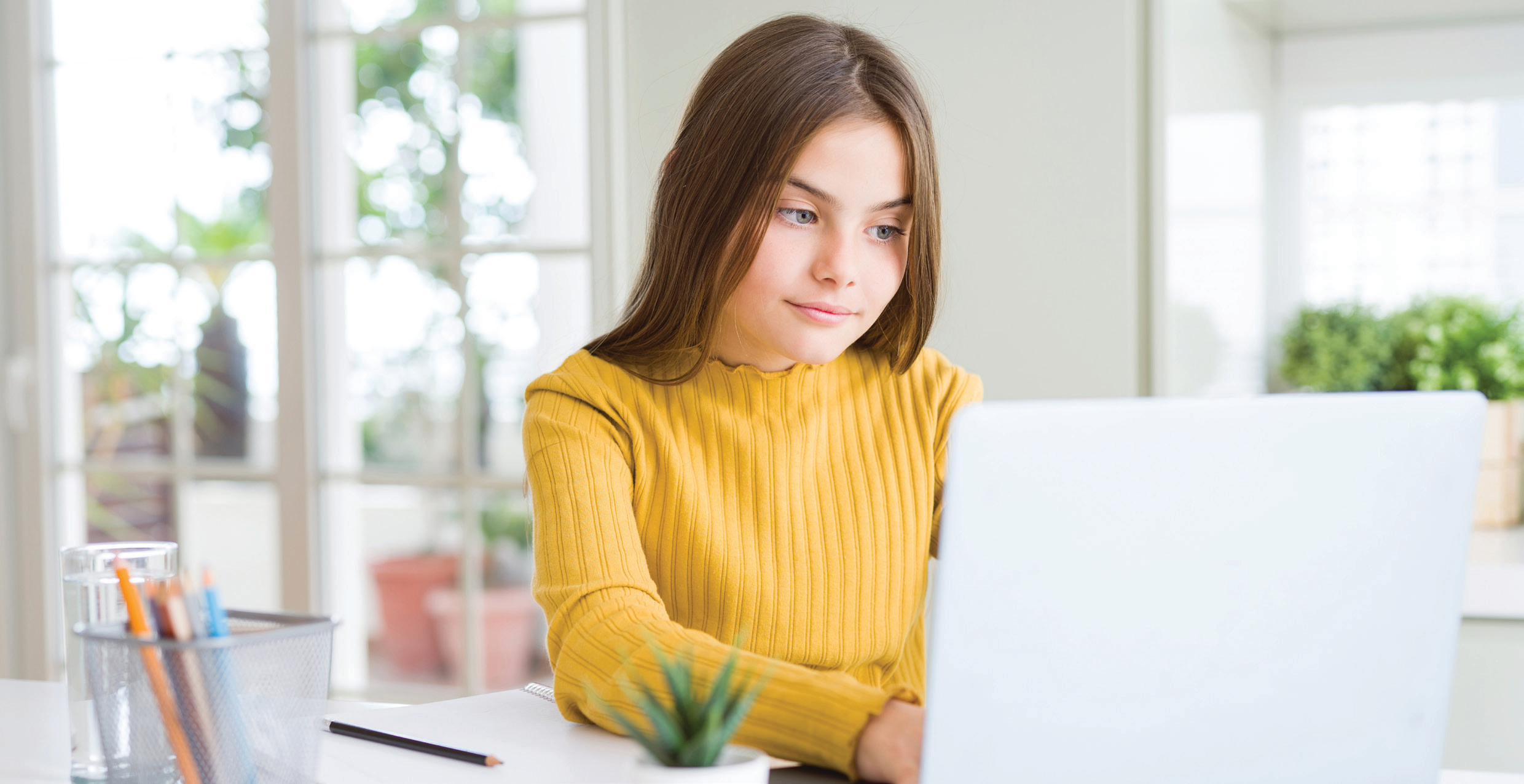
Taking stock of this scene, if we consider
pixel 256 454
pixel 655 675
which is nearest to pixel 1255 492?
pixel 655 675

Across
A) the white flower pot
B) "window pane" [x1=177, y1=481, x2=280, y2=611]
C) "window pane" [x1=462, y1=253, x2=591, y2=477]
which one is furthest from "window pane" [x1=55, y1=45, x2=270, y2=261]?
the white flower pot

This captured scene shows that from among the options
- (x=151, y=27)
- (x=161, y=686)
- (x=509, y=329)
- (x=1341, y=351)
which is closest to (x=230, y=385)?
(x=509, y=329)

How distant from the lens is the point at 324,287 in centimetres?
238

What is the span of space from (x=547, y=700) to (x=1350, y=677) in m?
0.58

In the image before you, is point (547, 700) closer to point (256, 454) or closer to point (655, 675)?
point (655, 675)

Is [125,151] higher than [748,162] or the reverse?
higher

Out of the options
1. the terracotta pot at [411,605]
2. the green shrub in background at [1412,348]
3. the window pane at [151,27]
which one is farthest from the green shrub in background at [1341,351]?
the terracotta pot at [411,605]

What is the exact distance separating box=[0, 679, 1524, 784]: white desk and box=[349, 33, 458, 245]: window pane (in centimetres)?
405

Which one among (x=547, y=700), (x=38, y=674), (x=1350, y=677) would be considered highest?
(x=1350, y=677)

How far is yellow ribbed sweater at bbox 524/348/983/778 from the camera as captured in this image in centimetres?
100

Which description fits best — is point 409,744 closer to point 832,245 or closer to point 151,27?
point 832,245

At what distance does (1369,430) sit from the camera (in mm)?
594

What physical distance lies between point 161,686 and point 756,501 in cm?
58

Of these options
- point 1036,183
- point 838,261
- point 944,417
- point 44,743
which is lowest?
point 44,743
